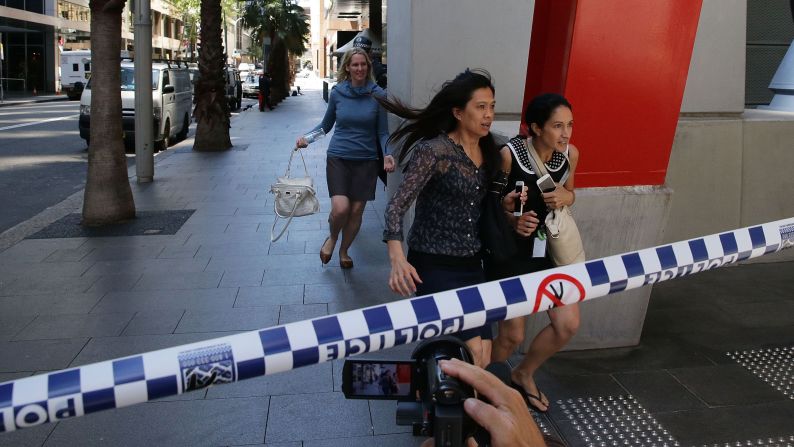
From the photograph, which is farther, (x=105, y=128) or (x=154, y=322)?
(x=105, y=128)

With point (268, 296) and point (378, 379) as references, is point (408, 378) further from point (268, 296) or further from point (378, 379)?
point (268, 296)

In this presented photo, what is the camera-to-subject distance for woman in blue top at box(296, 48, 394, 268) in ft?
21.7

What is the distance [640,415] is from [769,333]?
189cm

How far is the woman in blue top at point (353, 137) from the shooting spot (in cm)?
660

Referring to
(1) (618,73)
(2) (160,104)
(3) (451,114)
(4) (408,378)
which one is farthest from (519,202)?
(2) (160,104)

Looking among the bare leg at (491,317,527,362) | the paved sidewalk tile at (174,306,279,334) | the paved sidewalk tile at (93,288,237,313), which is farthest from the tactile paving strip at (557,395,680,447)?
the paved sidewalk tile at (93,288,237,313)

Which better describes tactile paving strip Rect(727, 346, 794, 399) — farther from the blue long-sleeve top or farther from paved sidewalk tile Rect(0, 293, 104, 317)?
paved sidewalk tile Rect(0, 293, 104, 317)

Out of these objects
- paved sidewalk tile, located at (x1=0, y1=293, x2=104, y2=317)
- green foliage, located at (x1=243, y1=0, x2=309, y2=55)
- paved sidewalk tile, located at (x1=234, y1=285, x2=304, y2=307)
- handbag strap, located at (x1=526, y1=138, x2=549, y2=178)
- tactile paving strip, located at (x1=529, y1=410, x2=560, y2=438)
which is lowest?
paved sidewalk tile, located at (x1=0, y1=293, x2=104, y2=317)

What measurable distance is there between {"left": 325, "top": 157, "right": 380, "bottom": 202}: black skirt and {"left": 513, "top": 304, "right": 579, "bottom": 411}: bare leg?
287 centimetres

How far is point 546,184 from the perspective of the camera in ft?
12.6

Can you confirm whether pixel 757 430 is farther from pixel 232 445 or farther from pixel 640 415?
pixel 232 445

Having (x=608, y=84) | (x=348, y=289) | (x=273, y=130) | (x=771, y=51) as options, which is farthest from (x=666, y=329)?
(x=273, y=130)

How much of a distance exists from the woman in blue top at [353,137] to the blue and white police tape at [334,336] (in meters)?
3.70

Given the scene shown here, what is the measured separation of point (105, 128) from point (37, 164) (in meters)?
7.40
